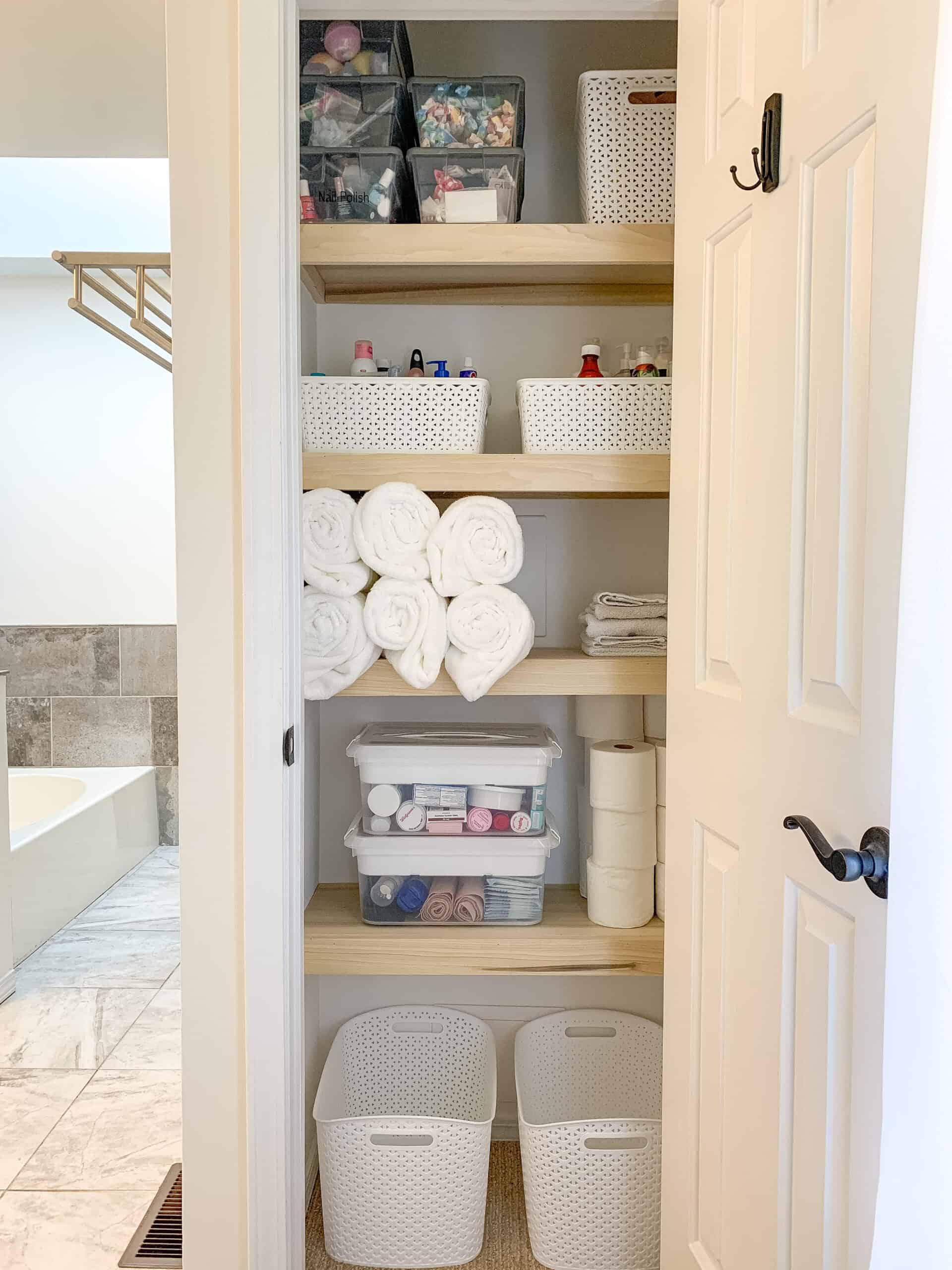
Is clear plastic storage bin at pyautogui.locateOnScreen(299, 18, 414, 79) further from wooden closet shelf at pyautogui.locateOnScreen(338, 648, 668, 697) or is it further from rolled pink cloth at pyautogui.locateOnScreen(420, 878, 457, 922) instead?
rolled pink cloth at pyautogui.locateOnScreen(420, 878, 457, 922)

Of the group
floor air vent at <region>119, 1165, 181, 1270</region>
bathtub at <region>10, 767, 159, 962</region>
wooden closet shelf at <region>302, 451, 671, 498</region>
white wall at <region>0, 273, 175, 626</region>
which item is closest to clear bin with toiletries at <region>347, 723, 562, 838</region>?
wooden closet shelf at <region>302, 451, 671, 498</region>

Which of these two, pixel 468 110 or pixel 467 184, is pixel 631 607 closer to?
pixel 467 184

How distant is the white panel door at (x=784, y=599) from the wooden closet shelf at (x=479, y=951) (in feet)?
0.74

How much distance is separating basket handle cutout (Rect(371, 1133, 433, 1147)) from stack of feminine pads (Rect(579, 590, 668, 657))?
0.89 metres

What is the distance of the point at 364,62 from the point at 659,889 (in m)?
1.56

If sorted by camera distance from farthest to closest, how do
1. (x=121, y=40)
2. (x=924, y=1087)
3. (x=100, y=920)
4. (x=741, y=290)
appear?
(x=100, y=920) < (x=121, y=40) < (x=741, y=290) < (x=924, y=1087)

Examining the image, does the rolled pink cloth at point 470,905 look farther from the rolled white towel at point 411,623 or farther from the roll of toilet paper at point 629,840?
the rolled white towel at point 411,623

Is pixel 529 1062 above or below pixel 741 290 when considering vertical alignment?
below

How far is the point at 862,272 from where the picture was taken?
2.96 feet

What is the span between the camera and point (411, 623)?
5.27 feet

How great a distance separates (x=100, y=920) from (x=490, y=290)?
103 inches

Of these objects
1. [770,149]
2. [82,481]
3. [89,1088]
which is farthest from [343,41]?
[82,481]

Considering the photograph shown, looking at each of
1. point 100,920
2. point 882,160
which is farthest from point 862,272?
point 100,920

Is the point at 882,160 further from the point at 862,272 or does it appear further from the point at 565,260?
→ the point at 565,260
